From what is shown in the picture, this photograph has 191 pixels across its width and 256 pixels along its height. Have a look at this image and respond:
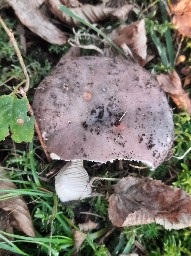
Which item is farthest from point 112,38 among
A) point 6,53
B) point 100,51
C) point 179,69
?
point 6,53

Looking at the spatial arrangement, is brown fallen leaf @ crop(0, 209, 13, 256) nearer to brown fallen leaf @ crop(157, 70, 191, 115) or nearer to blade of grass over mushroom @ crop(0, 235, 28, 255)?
blade of grass over mushroom @ crop(0, 235, 28, 255)

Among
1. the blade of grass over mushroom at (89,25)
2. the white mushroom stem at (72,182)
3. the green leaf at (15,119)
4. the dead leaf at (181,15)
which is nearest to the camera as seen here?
the green leaf at (15,119)

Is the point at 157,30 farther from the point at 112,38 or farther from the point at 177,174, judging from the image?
the point at 177,174

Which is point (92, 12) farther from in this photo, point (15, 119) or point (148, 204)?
point (148, 204)

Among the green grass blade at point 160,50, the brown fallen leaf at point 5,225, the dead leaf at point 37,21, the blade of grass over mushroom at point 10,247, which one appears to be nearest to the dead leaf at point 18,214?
the brown fallen leaf at point 5,225

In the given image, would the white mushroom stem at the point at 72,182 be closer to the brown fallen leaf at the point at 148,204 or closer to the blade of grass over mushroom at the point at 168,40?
the brown fallen leaf at the point at 148,204

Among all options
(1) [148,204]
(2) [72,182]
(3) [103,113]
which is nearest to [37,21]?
(3) [103,113]

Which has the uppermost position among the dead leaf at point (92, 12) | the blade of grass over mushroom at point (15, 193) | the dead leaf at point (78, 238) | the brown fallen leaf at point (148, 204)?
the dead leaf at point (92, 12)
